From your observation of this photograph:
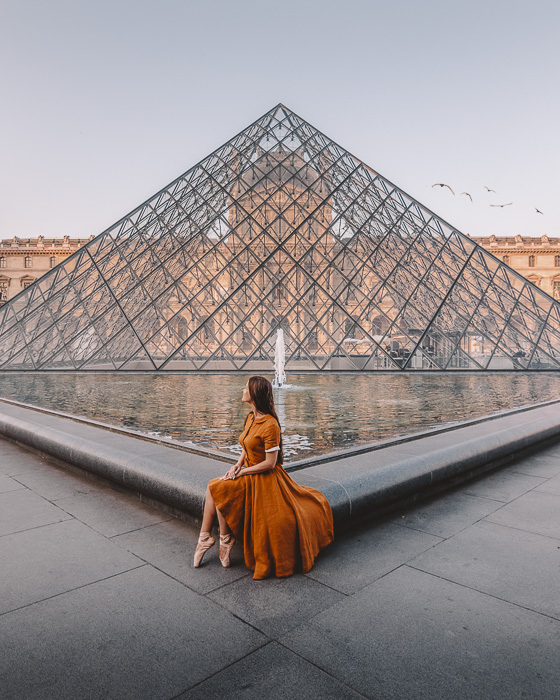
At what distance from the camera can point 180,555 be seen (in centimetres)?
278

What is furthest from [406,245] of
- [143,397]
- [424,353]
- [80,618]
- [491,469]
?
[80,618]

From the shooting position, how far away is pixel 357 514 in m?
3.13

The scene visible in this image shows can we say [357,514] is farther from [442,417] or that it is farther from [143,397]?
[143,397]

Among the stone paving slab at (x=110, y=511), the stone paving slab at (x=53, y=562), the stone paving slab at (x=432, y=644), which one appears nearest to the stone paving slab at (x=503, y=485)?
the stone paving slab at (x=432, y=644)

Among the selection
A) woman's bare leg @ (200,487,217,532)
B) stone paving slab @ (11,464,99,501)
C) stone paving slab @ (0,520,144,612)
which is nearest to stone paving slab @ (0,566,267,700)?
stone paving slab @ (0,520,144,612)

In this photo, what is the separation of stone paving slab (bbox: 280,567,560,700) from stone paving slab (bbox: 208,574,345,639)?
70 mm

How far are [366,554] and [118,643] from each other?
1359mm

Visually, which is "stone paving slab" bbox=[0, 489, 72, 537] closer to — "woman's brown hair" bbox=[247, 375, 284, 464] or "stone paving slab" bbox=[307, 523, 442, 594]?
"woman's brown hair" bbox=[247, 375, 284, 464]

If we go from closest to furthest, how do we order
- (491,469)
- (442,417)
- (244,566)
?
(244,566) → (491,469) → (442,417)

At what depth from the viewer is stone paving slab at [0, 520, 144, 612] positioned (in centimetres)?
236

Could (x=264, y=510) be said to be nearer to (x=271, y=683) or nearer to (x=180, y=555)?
(x=180, y=555)

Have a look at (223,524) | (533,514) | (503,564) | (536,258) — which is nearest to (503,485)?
(533,514)

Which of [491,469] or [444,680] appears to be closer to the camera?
[444,680]

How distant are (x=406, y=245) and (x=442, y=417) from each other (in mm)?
15100
